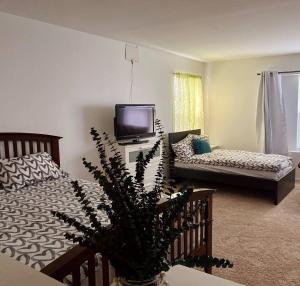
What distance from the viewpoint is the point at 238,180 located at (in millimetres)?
4535

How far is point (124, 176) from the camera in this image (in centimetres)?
85

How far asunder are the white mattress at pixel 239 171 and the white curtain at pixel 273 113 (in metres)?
1.04

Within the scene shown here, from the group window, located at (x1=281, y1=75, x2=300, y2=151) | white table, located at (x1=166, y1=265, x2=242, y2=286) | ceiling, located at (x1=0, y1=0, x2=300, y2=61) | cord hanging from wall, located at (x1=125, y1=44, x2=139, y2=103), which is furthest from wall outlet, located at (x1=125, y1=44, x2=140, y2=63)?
white table, located at (x1=166, y1=265, x2=242, y2=286)

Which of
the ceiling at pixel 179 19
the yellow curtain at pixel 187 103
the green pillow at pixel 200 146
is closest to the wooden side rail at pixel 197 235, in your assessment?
the ceiling at pixel 179 19

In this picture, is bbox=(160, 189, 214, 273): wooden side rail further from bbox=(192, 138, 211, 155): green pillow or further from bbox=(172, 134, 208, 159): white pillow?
bbox=(192, 138, 211, 155): green pillow

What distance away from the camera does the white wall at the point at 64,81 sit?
10.2ft

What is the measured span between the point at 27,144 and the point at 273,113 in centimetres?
436

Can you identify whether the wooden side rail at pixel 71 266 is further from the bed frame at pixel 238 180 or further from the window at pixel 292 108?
the window at pixel 292 108

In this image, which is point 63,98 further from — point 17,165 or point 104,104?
point 17,165

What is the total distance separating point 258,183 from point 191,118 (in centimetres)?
202

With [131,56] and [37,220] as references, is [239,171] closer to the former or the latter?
[131,56]

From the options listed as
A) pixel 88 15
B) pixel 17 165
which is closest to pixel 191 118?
pixel 88 15

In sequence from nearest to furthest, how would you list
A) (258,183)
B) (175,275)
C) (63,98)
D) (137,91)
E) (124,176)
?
(124,176)
(175,275)
(63,98)
(258,183)
(137,91)

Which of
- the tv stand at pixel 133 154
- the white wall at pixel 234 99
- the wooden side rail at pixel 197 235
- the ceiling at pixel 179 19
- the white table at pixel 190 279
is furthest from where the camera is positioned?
the white wall at pixel 234 99
